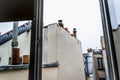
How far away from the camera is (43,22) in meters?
1.95

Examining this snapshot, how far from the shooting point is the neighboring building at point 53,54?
1.76m

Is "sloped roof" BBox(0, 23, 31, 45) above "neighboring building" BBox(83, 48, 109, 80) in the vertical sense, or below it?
above

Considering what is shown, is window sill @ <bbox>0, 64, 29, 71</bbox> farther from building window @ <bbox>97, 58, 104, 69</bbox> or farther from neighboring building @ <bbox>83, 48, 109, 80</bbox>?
building window @ <bbox>97, 58, 104, 69</bbox>

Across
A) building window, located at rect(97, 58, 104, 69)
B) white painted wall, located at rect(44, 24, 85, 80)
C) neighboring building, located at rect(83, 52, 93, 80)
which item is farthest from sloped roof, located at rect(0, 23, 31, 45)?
building window, located at rect(97, 58, 104, 69)

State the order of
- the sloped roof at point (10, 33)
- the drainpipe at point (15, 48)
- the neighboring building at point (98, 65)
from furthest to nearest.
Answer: the sloped roof at point (10, 33), the drainpipe at point (15, 48), the neighboring building at point (98, 65)

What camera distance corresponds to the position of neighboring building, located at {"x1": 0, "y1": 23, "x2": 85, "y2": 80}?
69.4 inches

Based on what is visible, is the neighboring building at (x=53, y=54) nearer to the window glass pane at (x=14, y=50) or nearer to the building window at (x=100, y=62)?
the window glass pane at (x=14, y=50)

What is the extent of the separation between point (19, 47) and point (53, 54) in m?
0.45

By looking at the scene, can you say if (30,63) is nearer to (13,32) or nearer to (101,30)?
(13,32)

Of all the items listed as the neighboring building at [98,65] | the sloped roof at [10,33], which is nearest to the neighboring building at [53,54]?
the sloped roof at [10,33]

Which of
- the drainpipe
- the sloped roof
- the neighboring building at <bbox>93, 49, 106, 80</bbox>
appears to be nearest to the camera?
the neighboring building at <bbox>93, 49, 106, 80</bbox>

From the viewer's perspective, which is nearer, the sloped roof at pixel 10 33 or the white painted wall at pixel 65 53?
the white painted wall at pixel 65 53

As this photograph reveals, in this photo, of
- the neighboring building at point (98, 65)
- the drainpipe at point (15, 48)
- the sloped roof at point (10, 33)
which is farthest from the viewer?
the sloped roof at point (10, 33)

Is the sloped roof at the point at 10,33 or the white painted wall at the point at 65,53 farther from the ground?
the sloped roof at the point at 10,33
